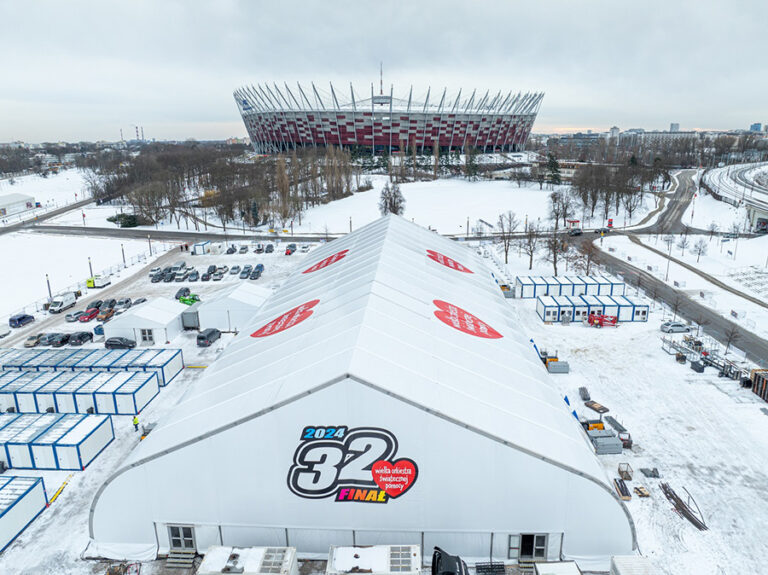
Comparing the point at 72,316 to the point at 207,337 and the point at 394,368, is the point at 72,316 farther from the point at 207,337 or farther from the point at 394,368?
the point at 394,368

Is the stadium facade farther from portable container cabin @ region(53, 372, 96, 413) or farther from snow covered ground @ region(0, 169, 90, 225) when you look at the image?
portable container cabin @ region(53, 372, 96, 413)

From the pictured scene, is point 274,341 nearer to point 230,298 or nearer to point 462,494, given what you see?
point 462,494

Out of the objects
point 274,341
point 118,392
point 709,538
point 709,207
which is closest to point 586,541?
point 709,538

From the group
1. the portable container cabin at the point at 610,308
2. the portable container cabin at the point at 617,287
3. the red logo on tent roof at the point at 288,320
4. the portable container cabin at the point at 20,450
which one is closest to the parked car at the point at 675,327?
the portable container cabin at the point at 610,308

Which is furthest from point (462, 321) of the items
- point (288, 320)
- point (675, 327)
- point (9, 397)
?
point (9, 397)

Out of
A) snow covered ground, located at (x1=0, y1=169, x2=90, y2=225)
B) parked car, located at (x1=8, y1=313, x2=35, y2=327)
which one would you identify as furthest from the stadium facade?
parked car, located at (x1=8, y1=313, x2=35, y2=327)

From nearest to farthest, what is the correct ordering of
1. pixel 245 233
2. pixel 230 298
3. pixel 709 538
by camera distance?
pixel 709 538 < pixel 230 298 < pixel 245 233
